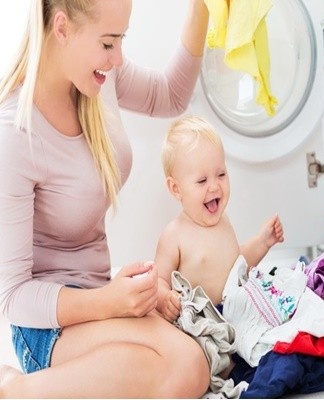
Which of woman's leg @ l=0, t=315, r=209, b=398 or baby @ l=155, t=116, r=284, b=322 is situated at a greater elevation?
baby @ l=155, t=116, r=284, b=322

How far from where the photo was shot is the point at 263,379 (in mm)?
1225

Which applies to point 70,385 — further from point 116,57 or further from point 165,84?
point 165,84

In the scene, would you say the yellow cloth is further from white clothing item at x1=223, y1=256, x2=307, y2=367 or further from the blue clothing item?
the blue clothing item

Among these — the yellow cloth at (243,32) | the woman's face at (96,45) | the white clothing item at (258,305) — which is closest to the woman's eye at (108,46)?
the woman's face at (96,45)

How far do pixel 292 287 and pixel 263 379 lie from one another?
29cm

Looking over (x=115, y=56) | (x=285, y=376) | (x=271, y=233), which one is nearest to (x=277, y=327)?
(x=285, y=376)

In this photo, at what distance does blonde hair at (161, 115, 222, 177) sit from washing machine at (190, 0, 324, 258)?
305mm

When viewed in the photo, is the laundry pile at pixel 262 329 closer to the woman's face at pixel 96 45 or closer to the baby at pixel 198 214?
the baby at pixel 198 214

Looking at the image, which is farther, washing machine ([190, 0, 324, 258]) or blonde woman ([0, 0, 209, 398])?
washing machine ([190, 0, 324, 258])

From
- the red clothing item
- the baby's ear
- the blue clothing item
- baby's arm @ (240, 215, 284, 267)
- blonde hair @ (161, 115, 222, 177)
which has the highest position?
blonde hair @ (161, 115, 222, 177)

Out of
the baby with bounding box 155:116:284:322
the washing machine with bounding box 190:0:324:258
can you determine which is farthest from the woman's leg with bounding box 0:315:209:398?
the washing machine with bounding box 190:0:324:258

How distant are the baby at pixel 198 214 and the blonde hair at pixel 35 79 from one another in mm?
198

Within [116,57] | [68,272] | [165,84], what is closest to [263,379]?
[68,272]

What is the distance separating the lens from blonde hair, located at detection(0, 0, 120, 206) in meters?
1.29
